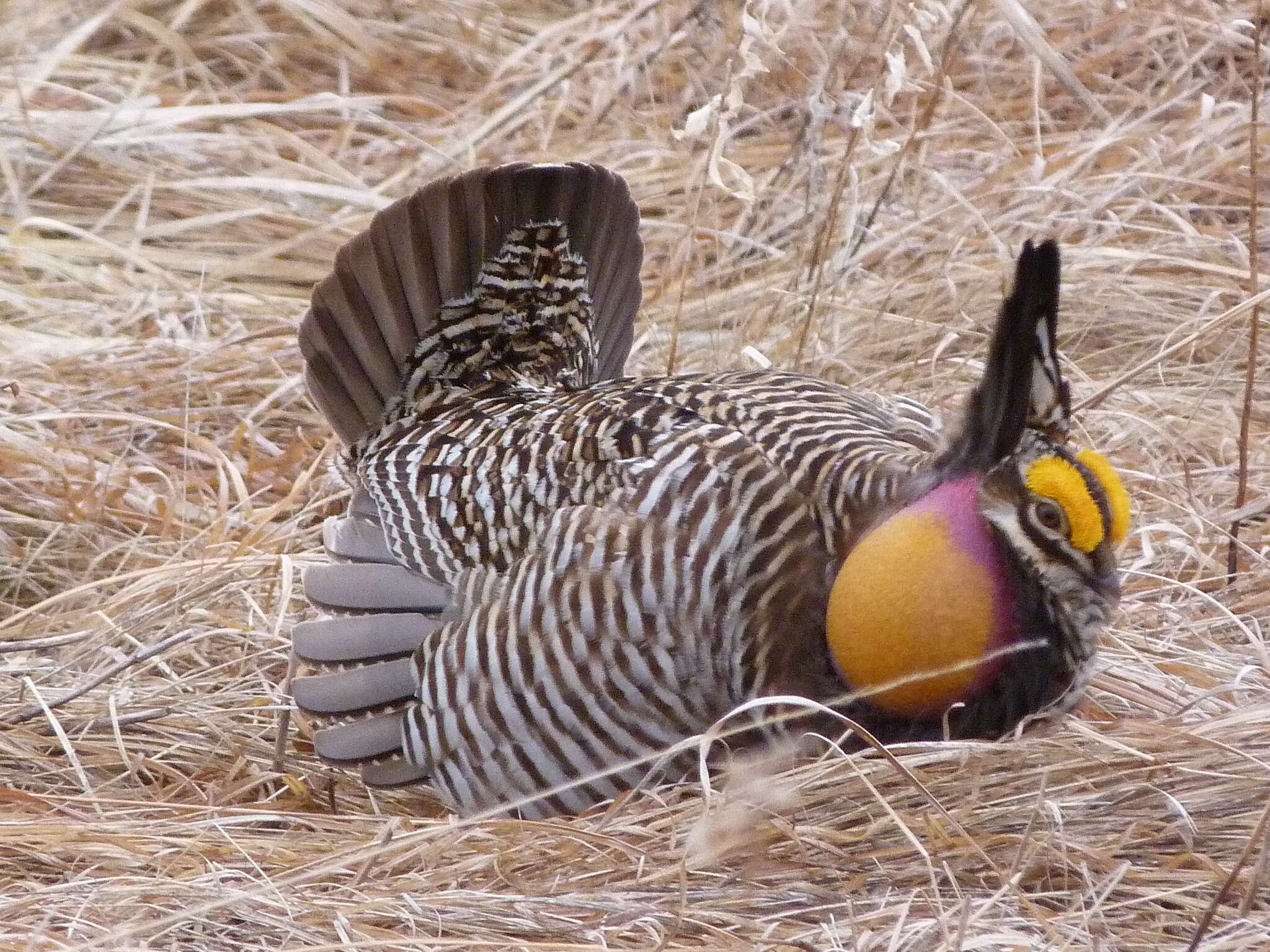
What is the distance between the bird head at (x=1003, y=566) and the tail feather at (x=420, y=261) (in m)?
1.07

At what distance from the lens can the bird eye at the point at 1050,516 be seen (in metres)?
2.25

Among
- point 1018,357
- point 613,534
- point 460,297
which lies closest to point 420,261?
point 460,297

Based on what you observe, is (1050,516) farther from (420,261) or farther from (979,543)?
(420,261)

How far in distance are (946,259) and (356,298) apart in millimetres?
1448

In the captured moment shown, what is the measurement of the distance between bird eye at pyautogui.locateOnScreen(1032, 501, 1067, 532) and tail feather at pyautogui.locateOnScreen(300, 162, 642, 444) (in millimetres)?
1197

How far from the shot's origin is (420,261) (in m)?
3.12

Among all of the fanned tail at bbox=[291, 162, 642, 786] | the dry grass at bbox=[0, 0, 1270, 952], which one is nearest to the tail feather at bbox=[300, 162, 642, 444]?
the fanned tail at bbox=[291, 162, 642, 786]

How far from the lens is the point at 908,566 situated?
7.58 ft

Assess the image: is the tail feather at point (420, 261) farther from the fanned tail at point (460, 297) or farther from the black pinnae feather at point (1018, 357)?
the black pinnae feather at point (1018, 357)

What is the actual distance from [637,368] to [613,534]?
5.13ft

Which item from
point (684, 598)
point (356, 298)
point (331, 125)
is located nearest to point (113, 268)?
point (331, 125)

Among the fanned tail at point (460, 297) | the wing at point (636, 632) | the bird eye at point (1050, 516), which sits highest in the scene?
the fanned tail at point (460, 297)

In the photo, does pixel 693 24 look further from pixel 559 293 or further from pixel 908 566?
pixel 908 566

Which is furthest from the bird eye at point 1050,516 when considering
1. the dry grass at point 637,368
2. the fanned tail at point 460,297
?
the fanned tail at point 460,297
